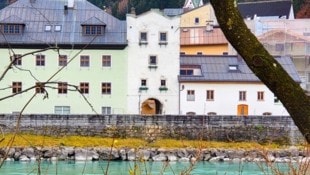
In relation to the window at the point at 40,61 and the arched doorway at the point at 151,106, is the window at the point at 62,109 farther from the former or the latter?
the arched doorway at the point at 151,106

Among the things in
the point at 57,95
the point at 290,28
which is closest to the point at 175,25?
the point at 57,95

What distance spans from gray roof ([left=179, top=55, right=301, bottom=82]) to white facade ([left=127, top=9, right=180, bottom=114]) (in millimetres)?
887

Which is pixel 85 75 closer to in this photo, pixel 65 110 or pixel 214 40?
pixel 65 110

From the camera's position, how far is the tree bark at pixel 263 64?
3.03 m

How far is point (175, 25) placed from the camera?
37.9 metres

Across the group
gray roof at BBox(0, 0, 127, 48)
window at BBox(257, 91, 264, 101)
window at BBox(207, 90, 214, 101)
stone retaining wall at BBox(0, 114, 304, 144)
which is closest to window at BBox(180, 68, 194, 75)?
window at BBox(207, 90, 214, 101)

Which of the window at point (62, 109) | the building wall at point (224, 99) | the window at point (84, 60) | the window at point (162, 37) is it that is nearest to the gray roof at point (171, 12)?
the window at point (162, 37)

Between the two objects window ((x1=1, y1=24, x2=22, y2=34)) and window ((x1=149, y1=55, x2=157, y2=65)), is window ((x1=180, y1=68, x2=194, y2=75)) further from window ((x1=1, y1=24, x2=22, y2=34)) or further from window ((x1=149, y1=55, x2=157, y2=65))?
window ((x1=1, y1=24, x2=22, y2=34))

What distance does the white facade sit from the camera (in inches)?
1480

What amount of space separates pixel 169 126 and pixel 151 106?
254 inches

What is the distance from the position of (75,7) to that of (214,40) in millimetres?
12329

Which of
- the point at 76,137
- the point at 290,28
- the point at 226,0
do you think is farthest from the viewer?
the point at 290,28

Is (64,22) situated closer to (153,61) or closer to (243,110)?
(153,61)

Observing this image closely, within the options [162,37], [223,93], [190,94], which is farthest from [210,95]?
[162,37]
